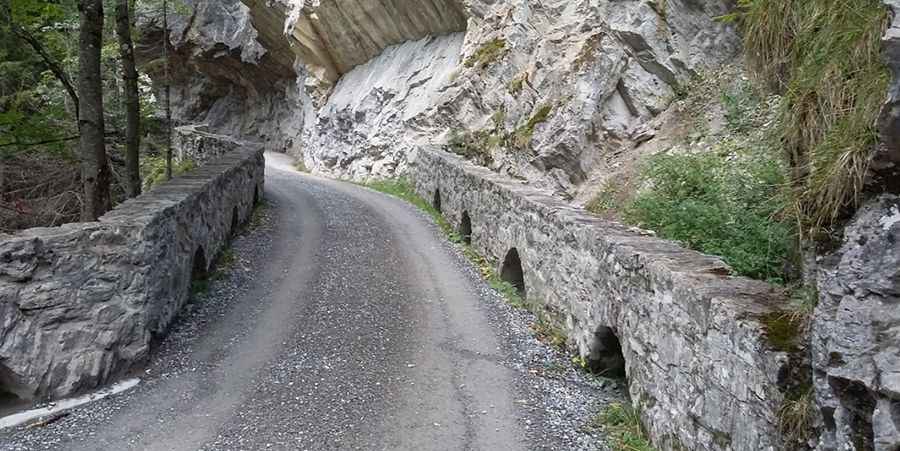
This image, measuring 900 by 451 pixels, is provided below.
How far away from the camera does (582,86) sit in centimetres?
1427

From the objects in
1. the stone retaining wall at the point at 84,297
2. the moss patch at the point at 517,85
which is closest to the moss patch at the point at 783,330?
the stone retaining wall at the point at 84,297

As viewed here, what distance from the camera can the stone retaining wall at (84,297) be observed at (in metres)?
5.48

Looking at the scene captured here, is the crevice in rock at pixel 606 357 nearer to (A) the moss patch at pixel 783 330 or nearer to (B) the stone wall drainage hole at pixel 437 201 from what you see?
(A) the moss patch at pixel 783 330

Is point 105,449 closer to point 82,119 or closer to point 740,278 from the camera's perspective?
point 740,278

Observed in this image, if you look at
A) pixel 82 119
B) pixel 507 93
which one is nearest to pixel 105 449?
pixel 82 119

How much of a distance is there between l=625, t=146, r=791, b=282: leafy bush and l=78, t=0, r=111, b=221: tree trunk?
776 centimetres

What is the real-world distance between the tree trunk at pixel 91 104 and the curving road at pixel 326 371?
2.24 metres

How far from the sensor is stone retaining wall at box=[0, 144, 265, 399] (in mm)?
5480

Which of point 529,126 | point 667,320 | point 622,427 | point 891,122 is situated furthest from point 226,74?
point 891,122

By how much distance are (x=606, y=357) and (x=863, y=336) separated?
140 inches

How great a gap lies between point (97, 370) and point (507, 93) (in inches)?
523

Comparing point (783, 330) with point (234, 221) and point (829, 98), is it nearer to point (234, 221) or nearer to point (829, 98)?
point (829, 98)

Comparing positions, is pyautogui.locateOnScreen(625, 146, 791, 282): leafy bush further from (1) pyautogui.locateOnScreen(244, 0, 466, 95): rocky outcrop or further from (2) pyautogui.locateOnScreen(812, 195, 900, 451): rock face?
(1) pyautogui.locateOnScreen(244, 0, 466, 95): rocky outcrop

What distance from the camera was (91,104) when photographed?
9328 millimetres
